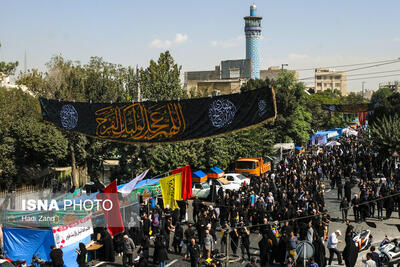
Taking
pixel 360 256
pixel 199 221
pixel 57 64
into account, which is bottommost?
pixel 360 256

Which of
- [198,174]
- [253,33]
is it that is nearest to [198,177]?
[198,174]

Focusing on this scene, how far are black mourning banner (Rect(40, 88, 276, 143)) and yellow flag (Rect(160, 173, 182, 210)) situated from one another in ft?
7.29

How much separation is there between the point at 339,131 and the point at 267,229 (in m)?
43.1

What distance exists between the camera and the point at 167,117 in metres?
12.9

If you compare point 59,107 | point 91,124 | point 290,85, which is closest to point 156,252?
point 91,124

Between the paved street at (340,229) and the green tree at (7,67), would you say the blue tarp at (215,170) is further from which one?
the green tree at (7,67)

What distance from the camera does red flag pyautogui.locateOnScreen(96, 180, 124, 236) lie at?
13.5 meters

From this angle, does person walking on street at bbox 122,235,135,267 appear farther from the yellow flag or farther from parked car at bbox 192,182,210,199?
parked car at bbox 192,182,210,199

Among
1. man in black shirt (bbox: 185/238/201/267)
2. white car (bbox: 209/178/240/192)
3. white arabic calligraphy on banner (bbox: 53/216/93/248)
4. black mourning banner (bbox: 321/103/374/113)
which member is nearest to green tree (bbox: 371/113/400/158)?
white car (bbox: 209/178/240/192)

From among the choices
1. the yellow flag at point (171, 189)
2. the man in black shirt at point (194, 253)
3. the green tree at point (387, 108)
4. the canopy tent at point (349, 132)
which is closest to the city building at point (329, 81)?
the green tree at point (387, 108)

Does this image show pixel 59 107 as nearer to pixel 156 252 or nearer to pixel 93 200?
pixel 93 200

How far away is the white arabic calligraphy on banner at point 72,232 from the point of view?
42.5ft

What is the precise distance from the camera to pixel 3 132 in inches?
1029

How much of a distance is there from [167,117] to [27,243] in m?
6.00
